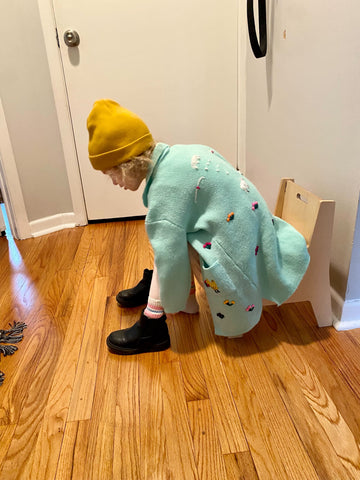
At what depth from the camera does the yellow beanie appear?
0.88 m

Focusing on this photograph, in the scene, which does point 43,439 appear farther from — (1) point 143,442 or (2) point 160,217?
(2) point 160,217

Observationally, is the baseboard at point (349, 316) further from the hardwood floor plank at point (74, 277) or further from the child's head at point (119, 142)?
the hardwood floor plank at point (74, 277)

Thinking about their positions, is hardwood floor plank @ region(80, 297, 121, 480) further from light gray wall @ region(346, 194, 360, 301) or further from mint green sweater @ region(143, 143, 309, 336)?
light gray wall @ region(346, 194, 360, 301)

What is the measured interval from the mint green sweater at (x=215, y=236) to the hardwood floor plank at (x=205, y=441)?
0.23m

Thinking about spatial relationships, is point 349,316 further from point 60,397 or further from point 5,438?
point 5,438

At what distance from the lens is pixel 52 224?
1935 millimetres

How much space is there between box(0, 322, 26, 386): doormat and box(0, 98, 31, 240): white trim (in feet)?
2.53

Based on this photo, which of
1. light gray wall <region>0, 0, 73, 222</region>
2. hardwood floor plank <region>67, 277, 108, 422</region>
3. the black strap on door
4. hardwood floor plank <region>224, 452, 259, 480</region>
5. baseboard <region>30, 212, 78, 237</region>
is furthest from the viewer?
baseboard <region>30, 212, 78, 237</region>

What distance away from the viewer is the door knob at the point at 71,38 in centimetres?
166

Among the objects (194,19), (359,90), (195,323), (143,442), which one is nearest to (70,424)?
(143,442)

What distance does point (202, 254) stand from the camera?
91 cm

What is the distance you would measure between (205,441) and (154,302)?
0.37 metres

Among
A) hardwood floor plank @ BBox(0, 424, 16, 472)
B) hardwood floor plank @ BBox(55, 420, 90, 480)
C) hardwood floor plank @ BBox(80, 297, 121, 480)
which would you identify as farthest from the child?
hardwood floor plank @ BBox(0, 424, 16, 472)

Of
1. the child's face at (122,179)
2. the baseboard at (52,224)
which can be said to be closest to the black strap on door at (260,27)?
the child's face at (122,179)
